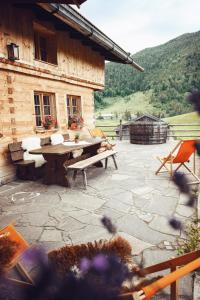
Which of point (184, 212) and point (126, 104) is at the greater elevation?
point (126, 104)

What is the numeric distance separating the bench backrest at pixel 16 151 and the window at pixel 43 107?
1.44 m

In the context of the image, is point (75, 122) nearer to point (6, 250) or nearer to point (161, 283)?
point (6, 250)

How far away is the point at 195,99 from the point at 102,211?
→ 352 cm

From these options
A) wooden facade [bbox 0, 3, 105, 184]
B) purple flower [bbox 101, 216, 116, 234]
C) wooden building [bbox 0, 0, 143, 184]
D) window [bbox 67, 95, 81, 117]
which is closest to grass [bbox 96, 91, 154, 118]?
window [bbox 67, 95, 81, 117]

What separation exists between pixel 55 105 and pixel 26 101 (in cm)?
152

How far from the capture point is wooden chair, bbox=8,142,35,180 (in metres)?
5.93

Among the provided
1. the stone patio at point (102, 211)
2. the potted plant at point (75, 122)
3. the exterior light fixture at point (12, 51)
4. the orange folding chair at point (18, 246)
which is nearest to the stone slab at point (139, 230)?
the stone patio at point (102, 211)

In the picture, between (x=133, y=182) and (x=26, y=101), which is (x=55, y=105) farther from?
(x=133, y=182)

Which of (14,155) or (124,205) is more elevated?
(14,155)

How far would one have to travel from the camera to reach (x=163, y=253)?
2.56 m

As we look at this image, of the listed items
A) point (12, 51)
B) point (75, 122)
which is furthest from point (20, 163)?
point (75, 122)

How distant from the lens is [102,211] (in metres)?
3.82

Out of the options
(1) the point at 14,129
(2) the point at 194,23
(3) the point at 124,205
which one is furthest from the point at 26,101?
(2) the point at 194,23

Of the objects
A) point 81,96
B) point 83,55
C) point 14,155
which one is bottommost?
point 14,155
